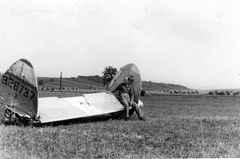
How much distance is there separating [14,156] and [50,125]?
356cm

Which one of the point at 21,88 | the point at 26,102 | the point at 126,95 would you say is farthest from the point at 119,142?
the point at 126,95

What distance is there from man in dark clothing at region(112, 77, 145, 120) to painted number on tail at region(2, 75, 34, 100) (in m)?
3.93

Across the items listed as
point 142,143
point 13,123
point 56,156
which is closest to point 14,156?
point 56,156

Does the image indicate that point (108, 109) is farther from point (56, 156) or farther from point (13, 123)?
point (56, 156)

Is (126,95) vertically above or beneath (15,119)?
above

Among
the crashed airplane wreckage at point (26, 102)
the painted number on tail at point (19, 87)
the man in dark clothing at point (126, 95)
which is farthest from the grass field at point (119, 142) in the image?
the man in dark clothing at point (126, 95)

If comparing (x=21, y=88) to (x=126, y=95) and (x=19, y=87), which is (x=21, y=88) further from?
(x=126, y=95)

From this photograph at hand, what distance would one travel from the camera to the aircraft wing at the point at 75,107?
802 cm

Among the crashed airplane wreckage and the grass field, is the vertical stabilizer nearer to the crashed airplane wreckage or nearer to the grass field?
the crashed airplane wreckage

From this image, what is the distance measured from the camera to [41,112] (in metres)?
7.95

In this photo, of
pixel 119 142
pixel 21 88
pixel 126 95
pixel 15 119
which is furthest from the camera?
pixel 126 95

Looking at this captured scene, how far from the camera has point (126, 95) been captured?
1026 cm

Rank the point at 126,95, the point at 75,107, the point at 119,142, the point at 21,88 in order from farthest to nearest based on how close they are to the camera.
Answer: the point at 126,95 → the point at 75,107 → the point at 21,88 → the point at 119,142

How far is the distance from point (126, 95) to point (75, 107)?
2361mm
